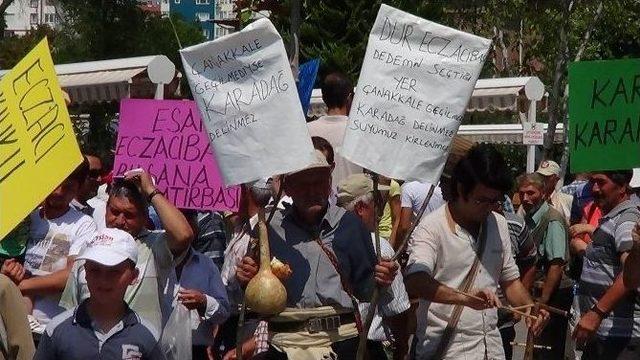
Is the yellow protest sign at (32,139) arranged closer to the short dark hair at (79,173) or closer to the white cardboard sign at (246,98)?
the white cardboard sign at (246,98)

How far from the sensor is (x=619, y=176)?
780 centimetres

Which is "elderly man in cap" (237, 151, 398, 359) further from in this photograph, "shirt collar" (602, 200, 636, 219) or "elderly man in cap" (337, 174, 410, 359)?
"shirt collar" (602, 200, 636, 219)

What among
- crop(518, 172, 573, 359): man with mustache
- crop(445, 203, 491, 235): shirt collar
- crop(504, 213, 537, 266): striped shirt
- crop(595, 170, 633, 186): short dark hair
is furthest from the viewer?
crop(518, 172, 573, 359): man with mustache

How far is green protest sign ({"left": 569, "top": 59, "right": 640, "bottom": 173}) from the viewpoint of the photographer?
7.26 m

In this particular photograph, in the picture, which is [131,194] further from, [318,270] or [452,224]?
[452,224]

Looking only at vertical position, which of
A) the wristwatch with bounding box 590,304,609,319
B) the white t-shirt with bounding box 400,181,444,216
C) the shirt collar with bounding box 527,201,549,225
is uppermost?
the wristwatch with bounding box 590,304,609,319

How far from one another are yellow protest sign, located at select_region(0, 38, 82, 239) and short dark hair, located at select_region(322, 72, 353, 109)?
2971 millimetres

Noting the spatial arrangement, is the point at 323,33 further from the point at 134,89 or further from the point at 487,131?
the point at 134,89

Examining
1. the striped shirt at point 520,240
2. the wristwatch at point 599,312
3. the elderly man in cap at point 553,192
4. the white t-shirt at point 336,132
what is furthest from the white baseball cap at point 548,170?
the wristwatch at point 599,312

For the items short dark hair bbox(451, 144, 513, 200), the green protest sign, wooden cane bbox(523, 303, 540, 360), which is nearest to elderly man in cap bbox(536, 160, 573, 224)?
the green protest sign

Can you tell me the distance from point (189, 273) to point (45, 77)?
1.11 metres

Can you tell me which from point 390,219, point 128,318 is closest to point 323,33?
point 390,219

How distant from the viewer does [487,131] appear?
3216cm

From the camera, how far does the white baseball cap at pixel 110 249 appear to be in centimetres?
532
